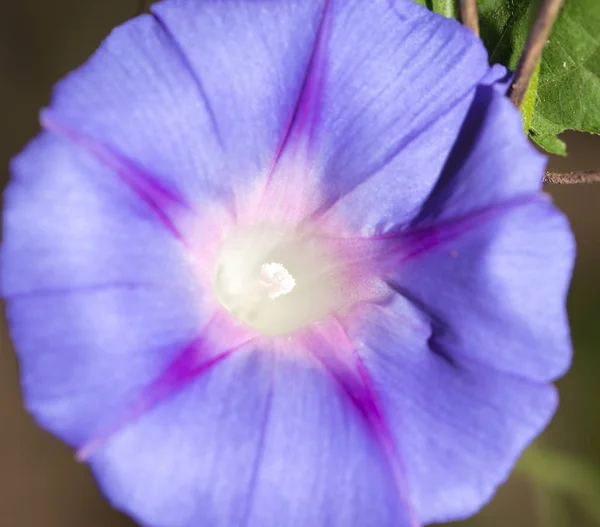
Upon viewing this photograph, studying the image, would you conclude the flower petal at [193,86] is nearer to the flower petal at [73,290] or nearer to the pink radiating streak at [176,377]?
the flower petal at [73,290]

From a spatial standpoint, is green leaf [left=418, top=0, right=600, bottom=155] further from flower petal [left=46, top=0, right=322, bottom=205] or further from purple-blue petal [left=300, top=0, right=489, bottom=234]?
flower petal [left=46, top=0, right=322, bottom=205]

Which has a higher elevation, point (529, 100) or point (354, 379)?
point (529, 100)

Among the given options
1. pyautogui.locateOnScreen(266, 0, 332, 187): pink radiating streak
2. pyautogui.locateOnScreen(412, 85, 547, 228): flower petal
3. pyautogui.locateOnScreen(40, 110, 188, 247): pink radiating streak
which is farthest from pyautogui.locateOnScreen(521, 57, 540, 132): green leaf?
pyautogui.locateOnScreen(40, 110, 188, 247): pink radiating streak

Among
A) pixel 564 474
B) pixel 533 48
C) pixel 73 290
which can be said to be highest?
pixel 73 290

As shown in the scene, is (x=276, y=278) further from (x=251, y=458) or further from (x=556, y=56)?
(x=556, y=56)

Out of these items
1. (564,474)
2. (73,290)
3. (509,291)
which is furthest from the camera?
(564,474)

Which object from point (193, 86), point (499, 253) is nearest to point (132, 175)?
point (193, 86)
